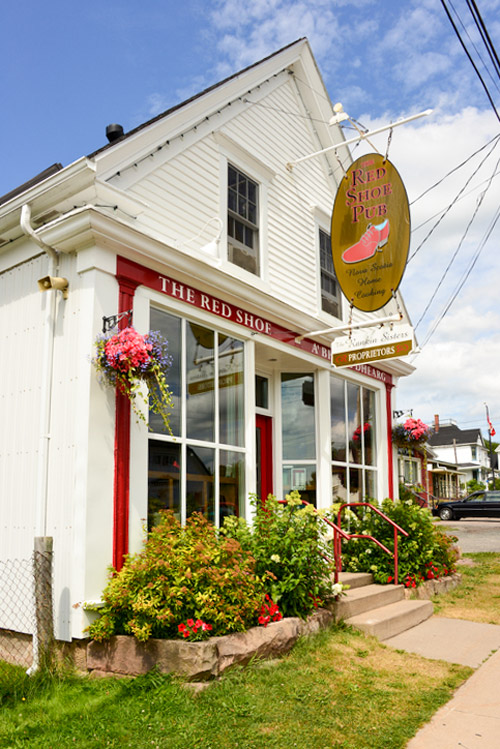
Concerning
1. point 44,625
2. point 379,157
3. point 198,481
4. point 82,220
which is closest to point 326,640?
point 198,481

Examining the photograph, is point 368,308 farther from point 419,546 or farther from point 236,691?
point 236,691

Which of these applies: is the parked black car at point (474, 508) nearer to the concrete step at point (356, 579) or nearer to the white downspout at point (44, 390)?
the concrete step at point (356, 579)

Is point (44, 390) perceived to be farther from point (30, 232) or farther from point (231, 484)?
point (231, 484)

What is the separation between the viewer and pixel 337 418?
1030 cm

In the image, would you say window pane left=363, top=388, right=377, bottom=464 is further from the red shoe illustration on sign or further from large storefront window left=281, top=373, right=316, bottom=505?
the red shoe illustration on sign

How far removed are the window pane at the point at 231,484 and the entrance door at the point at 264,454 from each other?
1.66 m

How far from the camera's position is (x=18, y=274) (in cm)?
698

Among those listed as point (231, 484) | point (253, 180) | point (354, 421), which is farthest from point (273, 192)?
point (231, 484)

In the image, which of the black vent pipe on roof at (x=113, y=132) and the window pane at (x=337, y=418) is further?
the window pane at (x=337, y=418)

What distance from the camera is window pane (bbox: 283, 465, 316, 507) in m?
9.62

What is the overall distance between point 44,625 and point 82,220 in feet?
11.4

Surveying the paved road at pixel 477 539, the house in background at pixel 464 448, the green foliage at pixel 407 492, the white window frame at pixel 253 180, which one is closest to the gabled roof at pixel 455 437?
the house in background at pixel 464 448

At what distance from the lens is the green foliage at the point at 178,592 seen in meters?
5.11

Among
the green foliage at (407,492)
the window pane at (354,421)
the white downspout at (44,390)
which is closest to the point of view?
the white downspout at (44,390)
